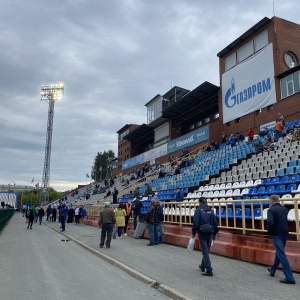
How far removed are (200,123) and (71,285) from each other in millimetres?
38223

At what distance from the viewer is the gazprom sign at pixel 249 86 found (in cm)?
2833

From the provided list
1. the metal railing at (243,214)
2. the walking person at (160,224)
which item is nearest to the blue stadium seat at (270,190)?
the metal railing at (243,214)

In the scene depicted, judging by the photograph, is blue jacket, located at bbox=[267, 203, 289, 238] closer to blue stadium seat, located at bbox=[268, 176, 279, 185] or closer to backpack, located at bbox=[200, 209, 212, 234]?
backpack, located at bbox=[200, 209, 212, 234]

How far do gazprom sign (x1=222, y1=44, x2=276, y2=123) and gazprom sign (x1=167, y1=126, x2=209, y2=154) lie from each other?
8.27 feet

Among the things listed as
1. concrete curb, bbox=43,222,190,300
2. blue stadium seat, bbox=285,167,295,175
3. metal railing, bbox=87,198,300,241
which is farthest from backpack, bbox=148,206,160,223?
blue stadium seat, bbox=285,167,295,175

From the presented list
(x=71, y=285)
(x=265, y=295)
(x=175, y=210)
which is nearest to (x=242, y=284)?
(x=265, y=295)

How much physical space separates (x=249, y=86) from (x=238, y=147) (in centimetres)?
979

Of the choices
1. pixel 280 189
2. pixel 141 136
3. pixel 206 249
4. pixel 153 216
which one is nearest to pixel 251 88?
pixel 280 189

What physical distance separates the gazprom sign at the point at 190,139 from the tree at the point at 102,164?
63.5 meters

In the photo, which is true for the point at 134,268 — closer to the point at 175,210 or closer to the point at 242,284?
the point at 242,284

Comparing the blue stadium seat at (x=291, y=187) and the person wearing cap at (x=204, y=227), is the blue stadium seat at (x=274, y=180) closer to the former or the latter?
the blue stadium seat at (x=291, y=187)

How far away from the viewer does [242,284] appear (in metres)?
6.07

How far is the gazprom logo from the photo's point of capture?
28.6 meters

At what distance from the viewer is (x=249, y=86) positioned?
3025 cm
